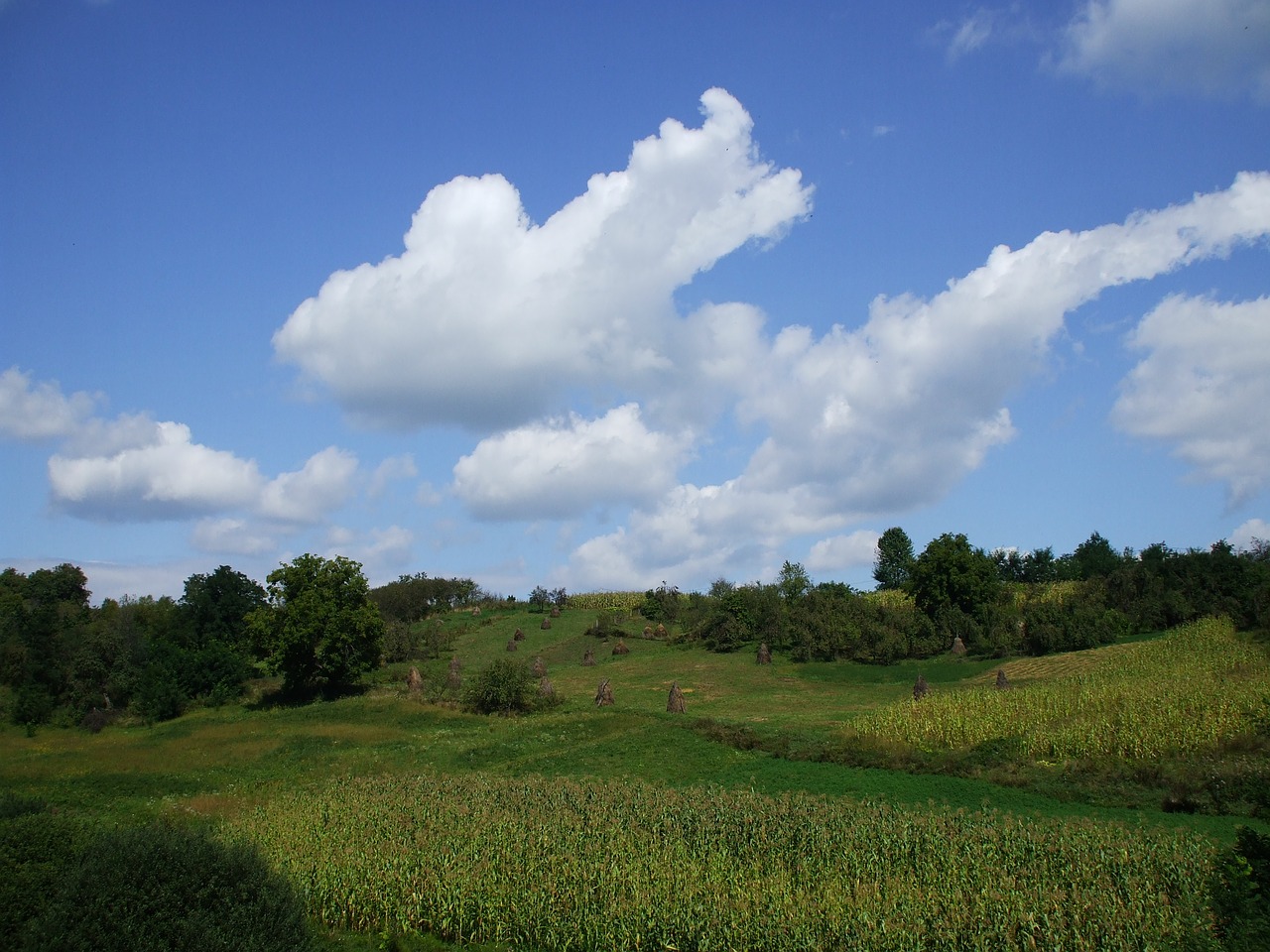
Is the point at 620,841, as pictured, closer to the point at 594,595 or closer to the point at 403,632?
the point at 403,632

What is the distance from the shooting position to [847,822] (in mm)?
15711

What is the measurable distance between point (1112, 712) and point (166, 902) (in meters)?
24.4

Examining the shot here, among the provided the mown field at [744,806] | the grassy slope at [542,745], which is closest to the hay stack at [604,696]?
the mown field at [744,806]

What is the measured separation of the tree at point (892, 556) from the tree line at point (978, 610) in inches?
1545

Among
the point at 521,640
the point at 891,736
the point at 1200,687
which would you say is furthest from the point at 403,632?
the point at 1200,687

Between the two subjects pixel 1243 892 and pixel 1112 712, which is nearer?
pixel 1243 892

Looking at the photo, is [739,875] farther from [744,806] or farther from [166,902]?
[166,902]

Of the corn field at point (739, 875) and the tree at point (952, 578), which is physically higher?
the tree at point (952, 578)

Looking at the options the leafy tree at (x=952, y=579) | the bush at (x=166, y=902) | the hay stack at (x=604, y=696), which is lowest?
the hay stack at (x=604, y=696)

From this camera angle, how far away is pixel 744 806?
57.0 feet

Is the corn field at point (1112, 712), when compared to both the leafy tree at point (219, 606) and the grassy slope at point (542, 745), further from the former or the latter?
the leafy tree at point (219, 606)

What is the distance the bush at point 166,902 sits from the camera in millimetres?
8969

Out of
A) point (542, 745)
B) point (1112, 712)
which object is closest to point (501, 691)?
point (542, 745)

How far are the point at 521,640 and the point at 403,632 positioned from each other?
9.29 meters
